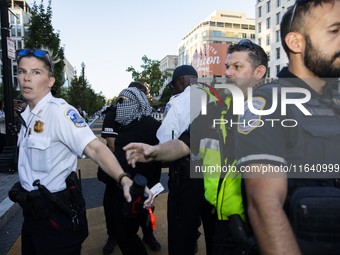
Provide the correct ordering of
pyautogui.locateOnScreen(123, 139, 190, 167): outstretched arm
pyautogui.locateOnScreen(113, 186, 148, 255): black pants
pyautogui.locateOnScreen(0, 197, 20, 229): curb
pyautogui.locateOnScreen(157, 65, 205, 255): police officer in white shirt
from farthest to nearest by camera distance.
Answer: pyautogui.locateOnScreen(0, 197, 20, 229): curb → pyautogui.locateOnScreen(113, 186, 148, 255): black pants → pyautogui.locateOnScreen(157, 65, 205, 255): police officer in white shirt → pyautogui.locateOnScreen(123, 139, 190, 167): outstretched arm

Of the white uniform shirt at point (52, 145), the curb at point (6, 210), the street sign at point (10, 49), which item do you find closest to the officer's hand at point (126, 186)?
the white uniform shirt at point (52, 145)

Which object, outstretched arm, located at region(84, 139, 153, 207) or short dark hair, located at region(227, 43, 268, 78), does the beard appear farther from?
outstretched arm, located at region(84, 139, 153, 207)

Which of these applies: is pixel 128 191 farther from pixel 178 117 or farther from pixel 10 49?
pixel 10 49

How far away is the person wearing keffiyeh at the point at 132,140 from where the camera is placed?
2572mm

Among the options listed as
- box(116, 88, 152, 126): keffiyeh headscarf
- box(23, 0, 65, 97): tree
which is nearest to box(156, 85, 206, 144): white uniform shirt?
box(116, 88, 152, 126): keffiyeh headscarf

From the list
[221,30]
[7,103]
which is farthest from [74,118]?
[221,30]

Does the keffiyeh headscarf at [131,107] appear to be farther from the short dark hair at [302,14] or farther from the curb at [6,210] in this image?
the curb at [6,210]

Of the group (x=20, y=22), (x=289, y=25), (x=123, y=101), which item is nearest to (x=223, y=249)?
(x=289, y=25)

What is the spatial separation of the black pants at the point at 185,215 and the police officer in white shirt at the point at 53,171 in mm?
821

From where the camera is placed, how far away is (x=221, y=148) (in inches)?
67.6

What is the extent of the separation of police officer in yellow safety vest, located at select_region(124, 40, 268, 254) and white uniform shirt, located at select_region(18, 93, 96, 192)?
0.51m

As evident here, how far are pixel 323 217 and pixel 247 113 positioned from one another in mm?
548

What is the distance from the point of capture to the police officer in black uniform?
107cm

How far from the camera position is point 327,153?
1.13m
